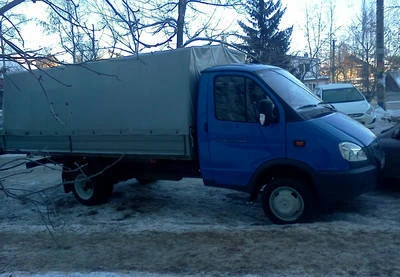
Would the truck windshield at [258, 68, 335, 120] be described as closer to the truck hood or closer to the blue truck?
the blue truck

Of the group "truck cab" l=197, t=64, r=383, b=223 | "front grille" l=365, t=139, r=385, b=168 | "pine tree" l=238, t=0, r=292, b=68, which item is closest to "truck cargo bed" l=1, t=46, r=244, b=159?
"truck cab" l=197, t=64, r=383, b=223

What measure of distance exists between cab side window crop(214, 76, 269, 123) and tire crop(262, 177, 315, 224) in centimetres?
97

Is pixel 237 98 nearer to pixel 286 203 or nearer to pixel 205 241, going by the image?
pixel 286 203

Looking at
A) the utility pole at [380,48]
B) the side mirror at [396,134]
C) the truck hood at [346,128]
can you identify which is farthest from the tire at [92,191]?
the utility pole at [380,48]

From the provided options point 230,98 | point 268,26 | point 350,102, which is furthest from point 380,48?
point 268,26

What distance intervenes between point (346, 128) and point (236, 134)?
59.3 inches

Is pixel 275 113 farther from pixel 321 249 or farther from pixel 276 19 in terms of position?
pixel 276 19

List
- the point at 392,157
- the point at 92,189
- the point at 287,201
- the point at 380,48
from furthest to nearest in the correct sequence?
the point at 380,48, the point at 92,189, the point at 392,157, the point at 287,201

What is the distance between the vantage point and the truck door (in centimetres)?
627

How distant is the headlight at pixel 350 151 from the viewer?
5895mm

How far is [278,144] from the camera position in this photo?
6.20 metres

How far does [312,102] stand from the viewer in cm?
674

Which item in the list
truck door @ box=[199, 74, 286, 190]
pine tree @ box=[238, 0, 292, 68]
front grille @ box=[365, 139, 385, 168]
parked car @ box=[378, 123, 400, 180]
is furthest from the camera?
pine tree @ box=[238, 0, 292, 68]

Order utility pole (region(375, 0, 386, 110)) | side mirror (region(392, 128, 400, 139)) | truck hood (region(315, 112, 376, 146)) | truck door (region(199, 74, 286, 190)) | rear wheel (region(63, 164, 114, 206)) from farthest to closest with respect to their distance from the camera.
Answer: utility pole (region(375, 0, 386, 110)) < rear wheel (region(63, 164, 114, 206)) < side mirror (region(392, 128, 400, 139)) < truck door (region(199, 74, 286, 190)) < truck hood (region(315, 112, 376, 146))
